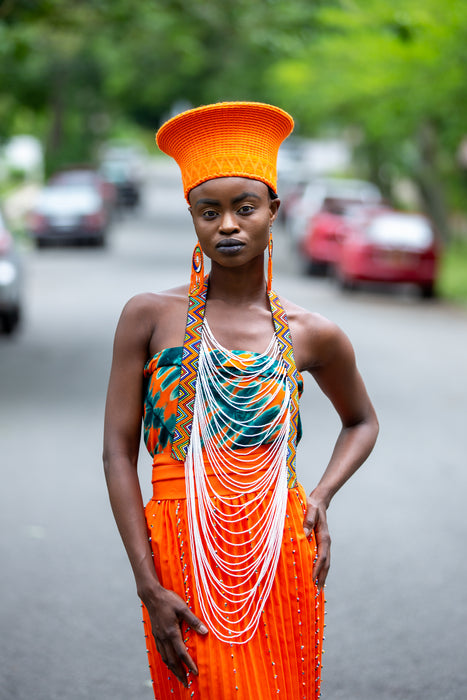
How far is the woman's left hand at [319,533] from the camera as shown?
263cm

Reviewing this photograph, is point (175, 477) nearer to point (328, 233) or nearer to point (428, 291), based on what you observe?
point (428, 291)

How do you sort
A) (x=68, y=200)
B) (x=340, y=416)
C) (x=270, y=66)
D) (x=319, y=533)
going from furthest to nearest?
1. (x=270, y=66)
2. (x=68, y=200)
3. (x=340, y=416)
4. (x=319, y=533)

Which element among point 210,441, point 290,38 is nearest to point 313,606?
point 210,441

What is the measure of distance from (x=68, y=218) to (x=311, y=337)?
25.2 m

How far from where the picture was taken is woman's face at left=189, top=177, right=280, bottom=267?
2.54m

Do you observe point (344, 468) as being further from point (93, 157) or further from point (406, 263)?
point (93, 157)

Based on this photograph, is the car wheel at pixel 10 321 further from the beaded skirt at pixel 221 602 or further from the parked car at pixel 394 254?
the beaded skirt at pixel 221 602

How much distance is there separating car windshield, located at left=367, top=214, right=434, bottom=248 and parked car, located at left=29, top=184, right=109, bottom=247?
1034 centimetres

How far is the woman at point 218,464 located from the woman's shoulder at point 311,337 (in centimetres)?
7

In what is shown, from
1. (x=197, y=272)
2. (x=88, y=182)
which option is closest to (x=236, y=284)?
(x=197, y=272)

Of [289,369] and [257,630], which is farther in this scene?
[289,369]

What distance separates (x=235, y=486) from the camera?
2.56 m

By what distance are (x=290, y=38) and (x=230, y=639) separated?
13.7m

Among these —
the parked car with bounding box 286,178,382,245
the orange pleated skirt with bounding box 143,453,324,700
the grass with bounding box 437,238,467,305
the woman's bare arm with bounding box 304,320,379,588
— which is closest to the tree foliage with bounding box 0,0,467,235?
the grass with bounding box 437,238,467,305
